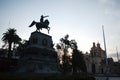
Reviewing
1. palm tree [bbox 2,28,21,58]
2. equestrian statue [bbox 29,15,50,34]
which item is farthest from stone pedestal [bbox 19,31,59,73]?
palm tree [bbox 2,28,21,58]

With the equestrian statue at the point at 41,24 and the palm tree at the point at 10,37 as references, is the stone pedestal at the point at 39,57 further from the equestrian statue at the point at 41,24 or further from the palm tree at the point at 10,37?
the palm tree at the point at 10,37

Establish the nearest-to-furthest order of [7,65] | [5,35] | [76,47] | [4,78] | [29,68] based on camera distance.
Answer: [4,78]
[29,68]
[7,65]
[5,35]
[76,47]

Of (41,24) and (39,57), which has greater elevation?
(41,24)

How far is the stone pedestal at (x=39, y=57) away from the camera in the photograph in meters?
22.9

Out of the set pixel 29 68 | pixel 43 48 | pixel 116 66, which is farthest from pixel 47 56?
pixel 116 66

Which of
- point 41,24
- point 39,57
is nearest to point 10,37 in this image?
point 41,24

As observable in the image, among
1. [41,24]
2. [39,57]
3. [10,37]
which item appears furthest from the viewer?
[10,37]

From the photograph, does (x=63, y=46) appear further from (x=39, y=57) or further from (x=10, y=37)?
(x=39, y=57)

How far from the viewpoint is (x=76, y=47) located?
56.7m

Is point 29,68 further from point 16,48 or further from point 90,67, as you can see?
point 90,67

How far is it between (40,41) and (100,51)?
229 ft

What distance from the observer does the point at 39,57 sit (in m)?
24.0

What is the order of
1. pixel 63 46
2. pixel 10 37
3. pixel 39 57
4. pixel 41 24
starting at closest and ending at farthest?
1. pixel 39 57
2. pixel 41 24
3. pixel 10 37
4. pixel 63 46

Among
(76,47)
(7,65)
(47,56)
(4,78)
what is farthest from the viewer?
(76,47)
